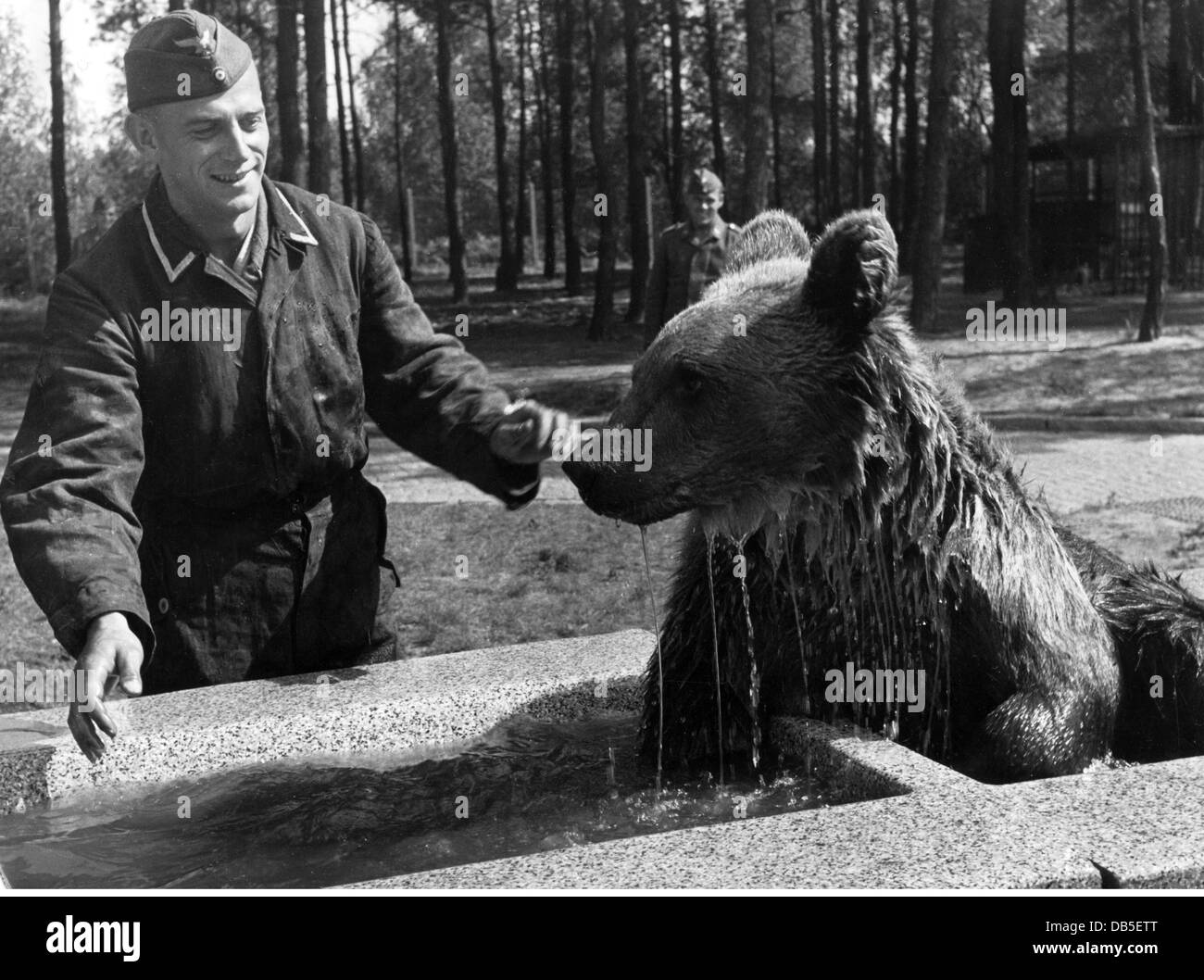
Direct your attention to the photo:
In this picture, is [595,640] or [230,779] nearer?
[230,779]

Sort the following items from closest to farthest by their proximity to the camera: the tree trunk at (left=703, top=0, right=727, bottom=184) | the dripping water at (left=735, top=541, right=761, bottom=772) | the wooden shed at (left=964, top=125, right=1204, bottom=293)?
1. the dripping water at (left=735, top=541, right=761, bottom=772)
2. the wooden shed at (left=964, top=125, right=1204, bottom=293)
3. the tree trunk at (left=703, top=0, right=727, bottom=184)

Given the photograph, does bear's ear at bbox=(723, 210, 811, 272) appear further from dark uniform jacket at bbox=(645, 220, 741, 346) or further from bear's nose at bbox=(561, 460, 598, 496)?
dark uniform jacket at bbox=(645, 220, 741, 346)

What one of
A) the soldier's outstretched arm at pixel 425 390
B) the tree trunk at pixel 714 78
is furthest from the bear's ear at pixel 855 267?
the tree trunk at pixel 714 78

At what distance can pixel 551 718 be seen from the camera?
468cm

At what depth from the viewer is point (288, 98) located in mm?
20000

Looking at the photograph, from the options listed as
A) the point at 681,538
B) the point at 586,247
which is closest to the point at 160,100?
the point at 681,538

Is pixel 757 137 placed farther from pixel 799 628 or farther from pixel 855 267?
pixel 855 267

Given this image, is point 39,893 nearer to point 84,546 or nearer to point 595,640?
point 84,546

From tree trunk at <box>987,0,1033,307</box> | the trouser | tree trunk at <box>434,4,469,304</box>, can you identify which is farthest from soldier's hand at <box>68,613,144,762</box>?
tree trunk at <box>434,4,469,304</box>

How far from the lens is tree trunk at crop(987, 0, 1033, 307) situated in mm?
22484

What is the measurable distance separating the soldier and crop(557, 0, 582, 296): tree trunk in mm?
21129

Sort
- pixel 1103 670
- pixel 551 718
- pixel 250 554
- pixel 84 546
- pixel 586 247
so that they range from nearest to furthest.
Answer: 1. pixel 84 546
2. pixel 1103 670
3. pixel 250 554
4. pixel 551 718
5. pixel 586 247
